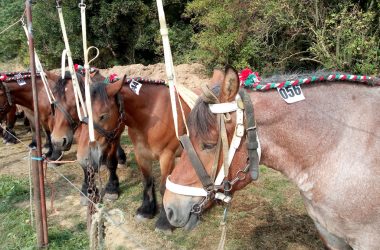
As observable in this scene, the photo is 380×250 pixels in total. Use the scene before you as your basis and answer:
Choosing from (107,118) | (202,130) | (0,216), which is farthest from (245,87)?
(0,216)

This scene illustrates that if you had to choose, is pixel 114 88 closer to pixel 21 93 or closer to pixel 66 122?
pixel 66 122

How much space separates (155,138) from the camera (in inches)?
168

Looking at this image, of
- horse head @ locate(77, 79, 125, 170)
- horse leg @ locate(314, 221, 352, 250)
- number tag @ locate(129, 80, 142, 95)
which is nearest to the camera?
horse leg @ locate(314, 221, 352, 250)

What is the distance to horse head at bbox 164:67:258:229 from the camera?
188cm

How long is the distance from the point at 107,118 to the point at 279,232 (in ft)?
8.38

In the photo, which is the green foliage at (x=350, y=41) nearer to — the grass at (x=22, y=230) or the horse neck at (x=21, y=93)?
the horse neck at (x=21, y=93)

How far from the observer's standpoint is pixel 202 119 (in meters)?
1.94

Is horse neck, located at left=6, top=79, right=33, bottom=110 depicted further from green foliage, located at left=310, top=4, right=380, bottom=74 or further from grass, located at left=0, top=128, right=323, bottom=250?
green foliage, located at left=310, top=4, right=380, bottom=74

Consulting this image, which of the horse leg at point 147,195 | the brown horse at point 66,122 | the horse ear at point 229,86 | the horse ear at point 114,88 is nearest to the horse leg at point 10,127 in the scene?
the brown horse at point 66,122

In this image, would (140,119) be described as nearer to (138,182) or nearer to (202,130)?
(138,182)

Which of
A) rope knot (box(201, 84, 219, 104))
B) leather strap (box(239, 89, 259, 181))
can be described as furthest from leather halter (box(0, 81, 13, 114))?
leather strap (box(239, 89, 259, 181))

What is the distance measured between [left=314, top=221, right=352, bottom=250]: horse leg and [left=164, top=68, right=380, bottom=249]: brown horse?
0.23 metres

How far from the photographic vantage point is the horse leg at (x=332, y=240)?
2337 mm

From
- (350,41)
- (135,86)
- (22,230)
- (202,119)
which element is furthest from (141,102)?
(350,41)
